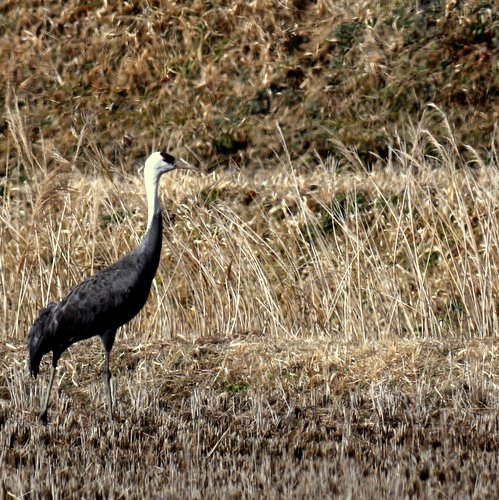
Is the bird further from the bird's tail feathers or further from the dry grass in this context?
the dry grass

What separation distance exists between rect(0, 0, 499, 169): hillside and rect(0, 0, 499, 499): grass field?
0.12 ft

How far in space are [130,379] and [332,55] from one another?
10132 mm

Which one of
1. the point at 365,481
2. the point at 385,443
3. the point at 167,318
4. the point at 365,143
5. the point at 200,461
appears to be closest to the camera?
the point at 365,481

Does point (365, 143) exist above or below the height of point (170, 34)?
below

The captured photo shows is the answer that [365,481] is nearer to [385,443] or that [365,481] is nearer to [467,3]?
[385,443]

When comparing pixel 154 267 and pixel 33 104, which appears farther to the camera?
pixel 33 104

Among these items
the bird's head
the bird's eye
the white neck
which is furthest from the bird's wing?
the bird's eye

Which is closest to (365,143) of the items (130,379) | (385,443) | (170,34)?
(170,34)

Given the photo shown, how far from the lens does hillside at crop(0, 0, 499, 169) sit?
16.0 meters

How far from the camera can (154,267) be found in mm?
7215

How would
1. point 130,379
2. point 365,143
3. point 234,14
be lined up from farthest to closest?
point 234,14, point 365,143, point 130,379

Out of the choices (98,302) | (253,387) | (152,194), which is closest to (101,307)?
(98,302)

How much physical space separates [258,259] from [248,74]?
7.42 metres

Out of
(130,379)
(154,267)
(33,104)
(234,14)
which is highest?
(234,14)
